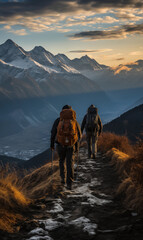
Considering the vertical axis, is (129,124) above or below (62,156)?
above

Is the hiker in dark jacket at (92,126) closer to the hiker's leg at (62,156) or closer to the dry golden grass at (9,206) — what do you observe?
the hiker's leg at (62,156)

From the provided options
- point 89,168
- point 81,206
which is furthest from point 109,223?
point 89,168

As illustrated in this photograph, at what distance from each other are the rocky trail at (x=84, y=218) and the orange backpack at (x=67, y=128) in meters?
1.37

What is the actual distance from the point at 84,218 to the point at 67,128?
3.00 m

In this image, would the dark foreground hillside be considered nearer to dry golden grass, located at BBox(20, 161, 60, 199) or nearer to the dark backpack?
the dark backpack

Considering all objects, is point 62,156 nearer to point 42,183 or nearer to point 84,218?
point 42,183

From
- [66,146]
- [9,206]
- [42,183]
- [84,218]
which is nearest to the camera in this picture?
[84,218]

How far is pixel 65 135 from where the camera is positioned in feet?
26.0

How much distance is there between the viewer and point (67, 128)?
25.8ft

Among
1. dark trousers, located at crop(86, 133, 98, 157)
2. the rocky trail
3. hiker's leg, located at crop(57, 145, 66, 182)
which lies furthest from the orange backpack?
dark trousers, located at crop(86, 133, 98, 157)

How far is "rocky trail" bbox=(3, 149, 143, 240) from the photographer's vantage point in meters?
4.46

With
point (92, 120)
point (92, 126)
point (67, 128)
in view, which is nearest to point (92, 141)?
point (92, 126)

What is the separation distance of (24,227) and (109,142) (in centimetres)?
1177

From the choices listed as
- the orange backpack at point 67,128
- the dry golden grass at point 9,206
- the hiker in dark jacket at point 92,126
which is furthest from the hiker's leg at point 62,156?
the hiker in dark jacket at point 92,126
